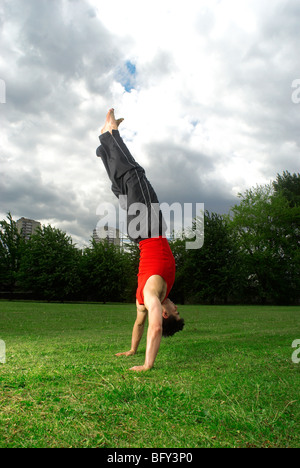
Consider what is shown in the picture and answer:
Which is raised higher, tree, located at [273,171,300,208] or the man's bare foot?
tree, located at [273,171,300,208]

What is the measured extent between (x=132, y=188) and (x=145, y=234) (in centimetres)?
71

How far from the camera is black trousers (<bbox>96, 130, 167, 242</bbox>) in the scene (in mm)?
4797

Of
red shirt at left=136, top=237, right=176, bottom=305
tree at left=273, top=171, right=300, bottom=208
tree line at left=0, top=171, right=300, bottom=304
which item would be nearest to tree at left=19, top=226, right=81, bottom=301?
tree line at left=0, top=171, right=300, bottom=304

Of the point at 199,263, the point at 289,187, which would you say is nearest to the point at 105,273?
the point at 199,263

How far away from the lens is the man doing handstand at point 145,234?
4.31m

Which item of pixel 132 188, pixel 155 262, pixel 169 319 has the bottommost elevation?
pixel 169 319

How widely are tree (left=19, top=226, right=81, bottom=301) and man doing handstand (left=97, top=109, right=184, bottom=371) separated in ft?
130

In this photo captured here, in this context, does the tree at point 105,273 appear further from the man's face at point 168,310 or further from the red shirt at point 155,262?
the red shirt at point 155,262

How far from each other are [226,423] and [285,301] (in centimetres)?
5493

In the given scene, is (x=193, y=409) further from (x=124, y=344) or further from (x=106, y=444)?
(x=124, y=344)

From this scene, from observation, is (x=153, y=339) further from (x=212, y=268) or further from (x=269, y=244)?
(x=269, y=244)

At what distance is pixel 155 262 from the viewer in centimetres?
466

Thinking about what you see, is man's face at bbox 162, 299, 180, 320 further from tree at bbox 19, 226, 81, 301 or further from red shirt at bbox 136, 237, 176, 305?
tree at bbox 19, 226, 81, 301

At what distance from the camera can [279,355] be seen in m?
5.14
